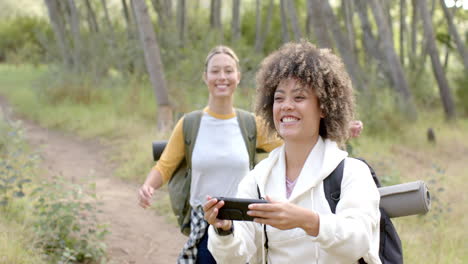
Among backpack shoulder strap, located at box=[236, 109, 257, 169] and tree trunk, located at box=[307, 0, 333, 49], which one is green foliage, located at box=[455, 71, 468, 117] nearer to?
tree trunk, located at box=[307, 0, 333, 49]

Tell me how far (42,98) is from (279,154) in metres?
13.3

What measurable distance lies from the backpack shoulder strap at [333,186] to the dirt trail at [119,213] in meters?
3.48

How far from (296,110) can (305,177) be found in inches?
10.3

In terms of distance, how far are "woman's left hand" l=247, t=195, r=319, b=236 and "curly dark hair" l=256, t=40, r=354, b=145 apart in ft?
1.72

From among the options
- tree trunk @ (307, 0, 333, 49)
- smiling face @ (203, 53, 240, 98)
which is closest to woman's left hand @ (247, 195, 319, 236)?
smiling face @ (203, 53, 240, 98)

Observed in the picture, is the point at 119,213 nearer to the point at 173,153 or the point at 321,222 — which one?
the point at 173,153

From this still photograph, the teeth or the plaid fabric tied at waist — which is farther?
the plaid fabric tied at waist

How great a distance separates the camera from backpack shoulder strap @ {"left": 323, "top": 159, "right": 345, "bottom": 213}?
2082mm

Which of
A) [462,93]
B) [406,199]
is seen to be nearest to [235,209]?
[406,199]

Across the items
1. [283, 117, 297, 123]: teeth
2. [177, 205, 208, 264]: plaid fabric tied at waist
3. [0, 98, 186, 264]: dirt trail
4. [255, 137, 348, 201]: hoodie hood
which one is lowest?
[0, 98, 186, 264]: dirt trail

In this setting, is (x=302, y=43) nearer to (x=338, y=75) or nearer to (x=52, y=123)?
(x=338, y=75)

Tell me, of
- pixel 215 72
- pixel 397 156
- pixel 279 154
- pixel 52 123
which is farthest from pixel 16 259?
pixel 52 123

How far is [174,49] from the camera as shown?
13.6 m

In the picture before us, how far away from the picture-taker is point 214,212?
200 cm
